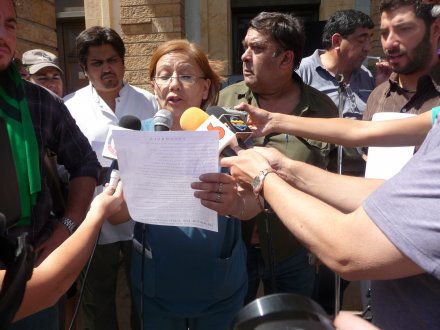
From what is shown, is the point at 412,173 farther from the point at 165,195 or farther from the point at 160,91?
the point at 160,91

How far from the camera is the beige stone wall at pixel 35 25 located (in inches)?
177

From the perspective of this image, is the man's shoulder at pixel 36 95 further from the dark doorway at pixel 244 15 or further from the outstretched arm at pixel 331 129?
the dark doorway at pixel 244 15

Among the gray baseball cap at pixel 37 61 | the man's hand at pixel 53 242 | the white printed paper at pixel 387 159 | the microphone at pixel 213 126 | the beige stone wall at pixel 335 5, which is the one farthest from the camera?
the beige stone wall at pixel 335 5

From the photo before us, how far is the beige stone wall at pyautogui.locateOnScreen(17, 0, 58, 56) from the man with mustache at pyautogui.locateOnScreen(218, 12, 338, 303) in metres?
2.72

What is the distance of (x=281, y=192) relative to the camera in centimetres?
127

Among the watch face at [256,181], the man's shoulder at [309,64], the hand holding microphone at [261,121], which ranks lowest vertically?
the watch face at [256,181]

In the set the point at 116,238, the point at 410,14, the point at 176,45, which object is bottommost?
the point at 116,238

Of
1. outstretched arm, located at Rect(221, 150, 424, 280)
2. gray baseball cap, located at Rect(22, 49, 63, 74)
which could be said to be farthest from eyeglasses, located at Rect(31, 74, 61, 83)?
outstretched arm, located at Rect(221, 150, 424, 280)

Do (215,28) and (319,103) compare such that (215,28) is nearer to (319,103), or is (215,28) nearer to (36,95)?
(319,103)

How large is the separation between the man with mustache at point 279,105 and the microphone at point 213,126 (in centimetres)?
87

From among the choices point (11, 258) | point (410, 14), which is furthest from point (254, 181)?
point (410, 14)

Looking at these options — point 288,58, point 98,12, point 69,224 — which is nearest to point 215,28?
point 98,12

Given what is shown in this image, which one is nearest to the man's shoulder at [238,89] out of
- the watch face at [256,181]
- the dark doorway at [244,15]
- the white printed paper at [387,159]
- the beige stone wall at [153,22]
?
the white printed paper at [387,159]

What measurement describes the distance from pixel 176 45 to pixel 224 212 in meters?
Answer: 0.99
